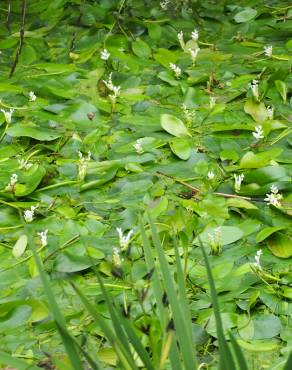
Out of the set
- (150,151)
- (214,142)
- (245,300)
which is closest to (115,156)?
(150,151)

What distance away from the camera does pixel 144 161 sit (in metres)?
2.34

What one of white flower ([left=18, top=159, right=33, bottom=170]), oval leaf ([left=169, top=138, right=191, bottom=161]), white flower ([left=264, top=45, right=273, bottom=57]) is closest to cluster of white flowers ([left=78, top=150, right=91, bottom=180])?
white flower ([left=18, top=159, right=33, bottom=170])

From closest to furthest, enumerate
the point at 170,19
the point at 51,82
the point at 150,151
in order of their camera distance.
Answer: the point at 150,151 → the point at 51,82 → the point at 170,19

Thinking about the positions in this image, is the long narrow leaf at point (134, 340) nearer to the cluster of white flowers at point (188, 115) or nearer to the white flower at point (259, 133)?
the white flower at point (259, 133)

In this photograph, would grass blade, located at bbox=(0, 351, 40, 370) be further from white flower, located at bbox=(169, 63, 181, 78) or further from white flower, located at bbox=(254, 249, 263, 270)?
white flower, located at bbox=(169, 63, 181, 78)

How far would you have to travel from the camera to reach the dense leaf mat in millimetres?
1739

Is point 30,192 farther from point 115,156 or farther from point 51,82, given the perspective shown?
point 51,82

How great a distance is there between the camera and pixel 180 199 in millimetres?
2162

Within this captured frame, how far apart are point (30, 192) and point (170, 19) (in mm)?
1478

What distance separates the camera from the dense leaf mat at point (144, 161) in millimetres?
1739

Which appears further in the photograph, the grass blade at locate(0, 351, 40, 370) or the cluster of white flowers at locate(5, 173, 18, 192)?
the cluster of white flowers at locate(5, 173, 18, 192)

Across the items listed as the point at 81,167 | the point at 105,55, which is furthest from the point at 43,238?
the point at 105,55

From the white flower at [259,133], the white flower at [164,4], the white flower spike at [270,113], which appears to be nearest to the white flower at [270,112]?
the white flower spike at [270,113]

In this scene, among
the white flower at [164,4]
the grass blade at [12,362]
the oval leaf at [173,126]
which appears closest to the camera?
the grass blade at [12,362]
